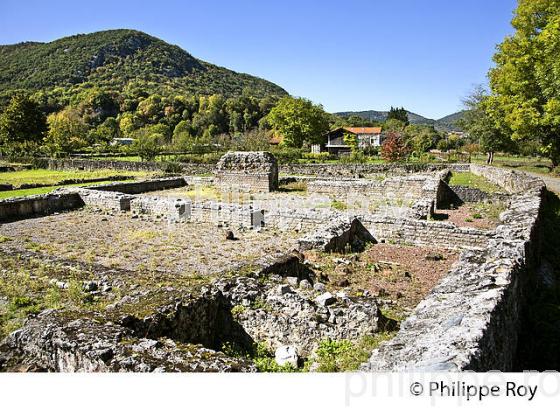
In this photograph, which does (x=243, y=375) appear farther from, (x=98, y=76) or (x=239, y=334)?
(x=98, y=76)

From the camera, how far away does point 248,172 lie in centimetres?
2741

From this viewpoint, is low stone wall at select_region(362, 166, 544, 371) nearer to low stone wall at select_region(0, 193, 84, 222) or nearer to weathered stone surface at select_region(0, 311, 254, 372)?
weathered stone surface at select_region(0, 311, 254, 372)

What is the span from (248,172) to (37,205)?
1308cm

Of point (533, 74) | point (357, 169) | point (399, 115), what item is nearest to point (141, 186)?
point (357, 169)

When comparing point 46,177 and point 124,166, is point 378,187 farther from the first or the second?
point 124,166

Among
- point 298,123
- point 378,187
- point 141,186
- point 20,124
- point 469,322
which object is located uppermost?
point 298,123

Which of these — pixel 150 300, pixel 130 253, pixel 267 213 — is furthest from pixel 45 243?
pixel 150 300

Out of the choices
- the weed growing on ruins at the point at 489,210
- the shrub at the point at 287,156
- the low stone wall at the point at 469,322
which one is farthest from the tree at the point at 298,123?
the low stone wall at the point at 469,322

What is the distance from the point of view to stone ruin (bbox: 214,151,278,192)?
26859mm

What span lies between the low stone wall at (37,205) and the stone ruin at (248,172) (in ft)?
33.9

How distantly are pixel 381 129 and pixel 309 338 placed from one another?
105152mm

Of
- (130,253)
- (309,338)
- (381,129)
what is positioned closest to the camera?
(309,338)

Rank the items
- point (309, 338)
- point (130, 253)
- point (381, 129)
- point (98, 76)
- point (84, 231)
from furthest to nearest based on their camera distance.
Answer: point (98, 76), point (381, 129), point (84, 231), point (130, 253), point (309, 338)

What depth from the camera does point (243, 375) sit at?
3373 mm
